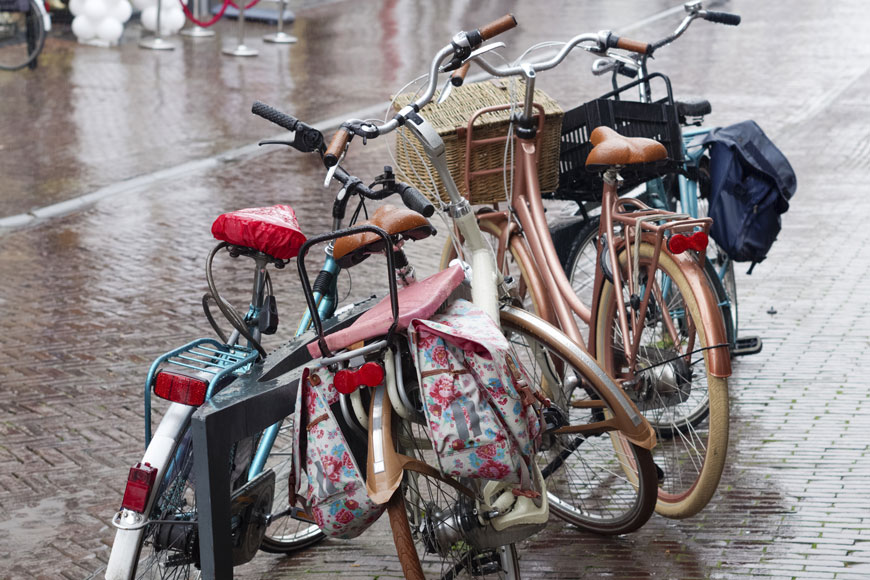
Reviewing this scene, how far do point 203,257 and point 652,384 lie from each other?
11.5 ft

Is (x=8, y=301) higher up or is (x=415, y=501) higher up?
(x=415, y=501)

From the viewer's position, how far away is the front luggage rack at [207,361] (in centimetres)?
282

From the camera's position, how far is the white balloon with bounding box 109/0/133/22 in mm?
13383

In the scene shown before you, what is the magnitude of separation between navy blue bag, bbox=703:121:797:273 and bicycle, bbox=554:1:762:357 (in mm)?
147

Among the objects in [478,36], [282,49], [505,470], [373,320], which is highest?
[478,36]

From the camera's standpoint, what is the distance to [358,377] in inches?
105

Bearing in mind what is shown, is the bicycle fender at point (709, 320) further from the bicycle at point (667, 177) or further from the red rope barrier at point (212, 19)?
the red rope barrier at point (212, 19)

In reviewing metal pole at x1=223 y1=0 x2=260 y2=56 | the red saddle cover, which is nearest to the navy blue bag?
the red saddle cover

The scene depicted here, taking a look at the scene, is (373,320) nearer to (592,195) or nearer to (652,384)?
(652,384)

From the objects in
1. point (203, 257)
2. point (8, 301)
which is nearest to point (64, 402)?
point (8, 301)

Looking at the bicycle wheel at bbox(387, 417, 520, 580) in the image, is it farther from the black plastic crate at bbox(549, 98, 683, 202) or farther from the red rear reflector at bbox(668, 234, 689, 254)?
A: the black plastic crate at bbox(549, 98, 683, 202)

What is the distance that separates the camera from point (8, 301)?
5777 mm

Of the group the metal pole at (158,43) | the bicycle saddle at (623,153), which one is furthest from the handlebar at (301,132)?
the metal pole at (158,43)

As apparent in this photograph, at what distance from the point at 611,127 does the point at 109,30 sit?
407 inches
